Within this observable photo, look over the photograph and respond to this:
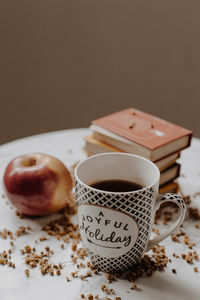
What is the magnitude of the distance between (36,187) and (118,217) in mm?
258

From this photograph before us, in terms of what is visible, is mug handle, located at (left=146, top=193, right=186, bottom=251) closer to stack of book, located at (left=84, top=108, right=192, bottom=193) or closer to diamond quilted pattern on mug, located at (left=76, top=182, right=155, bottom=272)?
diamond quilted pattern on mug, located at (left=76, top=182, right=155, bottom=272)

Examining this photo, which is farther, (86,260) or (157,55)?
(157,55)

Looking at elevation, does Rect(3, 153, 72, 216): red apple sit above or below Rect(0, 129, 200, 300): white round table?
above

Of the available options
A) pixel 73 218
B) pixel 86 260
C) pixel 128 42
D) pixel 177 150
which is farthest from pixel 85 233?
pixel 128 42

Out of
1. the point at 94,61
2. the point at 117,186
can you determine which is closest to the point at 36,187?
the point at 117,186

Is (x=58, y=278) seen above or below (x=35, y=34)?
below

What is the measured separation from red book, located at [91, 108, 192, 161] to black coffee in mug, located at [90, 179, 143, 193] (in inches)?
4.3

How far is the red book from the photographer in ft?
2.64

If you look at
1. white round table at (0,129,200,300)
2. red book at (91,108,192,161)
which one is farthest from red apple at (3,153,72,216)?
red book at (91,108,192,161)

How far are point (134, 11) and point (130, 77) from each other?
294 mm

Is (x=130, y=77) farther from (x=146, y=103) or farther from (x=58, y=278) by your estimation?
(x=58, y=278)

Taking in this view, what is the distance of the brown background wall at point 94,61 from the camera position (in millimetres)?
1721

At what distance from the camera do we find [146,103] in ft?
6.19

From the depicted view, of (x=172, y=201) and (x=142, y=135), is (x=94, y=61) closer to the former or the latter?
(x=142, y=135)
